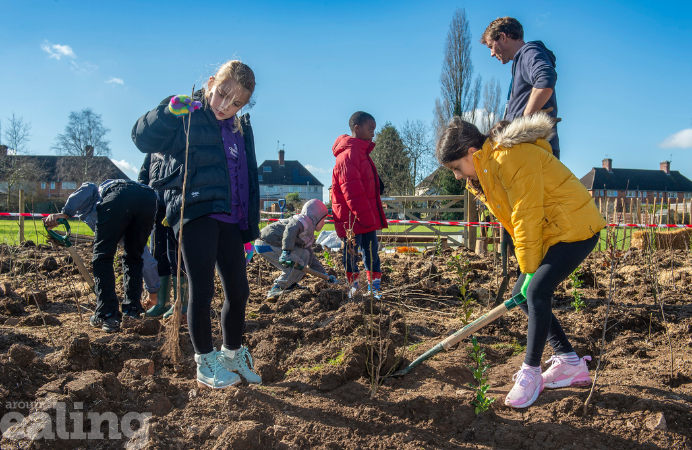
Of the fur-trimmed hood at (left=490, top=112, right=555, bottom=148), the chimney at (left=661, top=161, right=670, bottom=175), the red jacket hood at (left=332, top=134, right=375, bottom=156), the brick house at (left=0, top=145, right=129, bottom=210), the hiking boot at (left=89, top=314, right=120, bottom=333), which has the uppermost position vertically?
the chimney at (left=661, top=161, right=670, bottom=175)

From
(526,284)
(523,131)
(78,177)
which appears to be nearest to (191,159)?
(523,131)

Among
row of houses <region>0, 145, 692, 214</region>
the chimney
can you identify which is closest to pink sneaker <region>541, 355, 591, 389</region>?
row of houses <region>0, 145, 692, 214</region>

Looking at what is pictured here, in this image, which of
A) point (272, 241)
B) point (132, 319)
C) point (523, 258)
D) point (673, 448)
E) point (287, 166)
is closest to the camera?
point (673, 448)

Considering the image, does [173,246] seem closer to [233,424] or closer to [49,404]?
[49,404]

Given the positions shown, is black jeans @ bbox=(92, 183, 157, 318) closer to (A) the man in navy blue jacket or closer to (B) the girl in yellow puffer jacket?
(B) the girl in yellow puffer jacket

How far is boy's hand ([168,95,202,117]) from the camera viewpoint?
2082mm

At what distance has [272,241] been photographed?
5.16m

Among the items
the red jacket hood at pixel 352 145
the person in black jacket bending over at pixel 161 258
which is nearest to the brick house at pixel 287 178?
the red jacket hood at pixel 352 145

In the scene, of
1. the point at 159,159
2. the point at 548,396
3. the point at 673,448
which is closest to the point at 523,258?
the point at 548,396

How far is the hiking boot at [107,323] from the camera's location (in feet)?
10.9

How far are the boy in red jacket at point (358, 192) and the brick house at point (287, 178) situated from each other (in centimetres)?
5050

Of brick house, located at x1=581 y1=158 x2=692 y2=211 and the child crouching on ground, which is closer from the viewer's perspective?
the child crouching on ground

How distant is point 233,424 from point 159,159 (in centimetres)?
134

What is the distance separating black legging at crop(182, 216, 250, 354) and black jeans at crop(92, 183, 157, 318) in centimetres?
164
